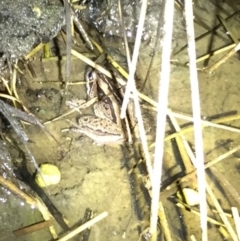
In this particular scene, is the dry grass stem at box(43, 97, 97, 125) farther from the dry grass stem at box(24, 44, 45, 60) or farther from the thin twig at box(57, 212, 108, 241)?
the thin twig at box(57, 212, 108, 241)

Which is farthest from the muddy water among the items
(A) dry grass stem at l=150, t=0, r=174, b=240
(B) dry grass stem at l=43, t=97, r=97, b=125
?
(A) dry grass stem at l=150, t=0, r=174, b=240

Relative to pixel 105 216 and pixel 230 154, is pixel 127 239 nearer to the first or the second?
pixel 105 216

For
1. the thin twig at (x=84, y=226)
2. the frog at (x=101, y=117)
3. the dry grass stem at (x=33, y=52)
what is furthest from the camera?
the dry grass stem at (x=33, y=52)

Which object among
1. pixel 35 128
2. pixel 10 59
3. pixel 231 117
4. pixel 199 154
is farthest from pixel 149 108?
pixel 199 154

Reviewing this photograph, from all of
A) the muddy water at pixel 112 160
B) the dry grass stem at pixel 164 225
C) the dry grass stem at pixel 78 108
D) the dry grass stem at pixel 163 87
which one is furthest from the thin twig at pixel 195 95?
the dry grass stem at pixel 78 108

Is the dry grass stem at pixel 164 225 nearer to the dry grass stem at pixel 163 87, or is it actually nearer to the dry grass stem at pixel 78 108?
the dry grass stem at pixel 163 87

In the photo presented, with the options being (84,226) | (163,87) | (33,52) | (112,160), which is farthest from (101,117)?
(163,87)

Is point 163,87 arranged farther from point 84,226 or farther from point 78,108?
point 78,108

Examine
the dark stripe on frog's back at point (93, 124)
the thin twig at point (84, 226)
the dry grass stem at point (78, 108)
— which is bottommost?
the thin twig at point (84, 226)
